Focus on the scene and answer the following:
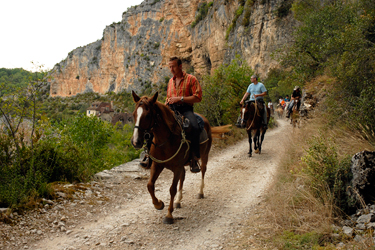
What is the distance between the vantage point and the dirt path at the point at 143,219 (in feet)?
12.1

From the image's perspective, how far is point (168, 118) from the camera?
4059 millimetres

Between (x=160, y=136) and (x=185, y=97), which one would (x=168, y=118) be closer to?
(x=160, y=136)

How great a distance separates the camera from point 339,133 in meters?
5.36

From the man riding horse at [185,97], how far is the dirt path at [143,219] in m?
1.01

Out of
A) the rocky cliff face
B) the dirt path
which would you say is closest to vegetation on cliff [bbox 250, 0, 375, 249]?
the dirt path

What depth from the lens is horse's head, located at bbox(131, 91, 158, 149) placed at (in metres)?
3.40

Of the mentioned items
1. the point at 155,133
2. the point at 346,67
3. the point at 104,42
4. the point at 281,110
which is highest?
the point at 104,42

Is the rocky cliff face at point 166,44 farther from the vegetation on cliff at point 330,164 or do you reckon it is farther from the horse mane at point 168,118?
the vegetation on cliff at point 330,164

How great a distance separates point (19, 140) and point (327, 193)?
5.98 meters

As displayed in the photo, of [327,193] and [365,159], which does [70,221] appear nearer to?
[327,193]

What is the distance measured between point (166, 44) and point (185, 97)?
254 ft

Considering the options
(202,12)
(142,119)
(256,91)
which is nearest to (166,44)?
(202,12)

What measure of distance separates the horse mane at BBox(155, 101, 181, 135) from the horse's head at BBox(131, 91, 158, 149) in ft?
0.57

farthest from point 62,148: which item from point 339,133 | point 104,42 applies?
point 104,42
